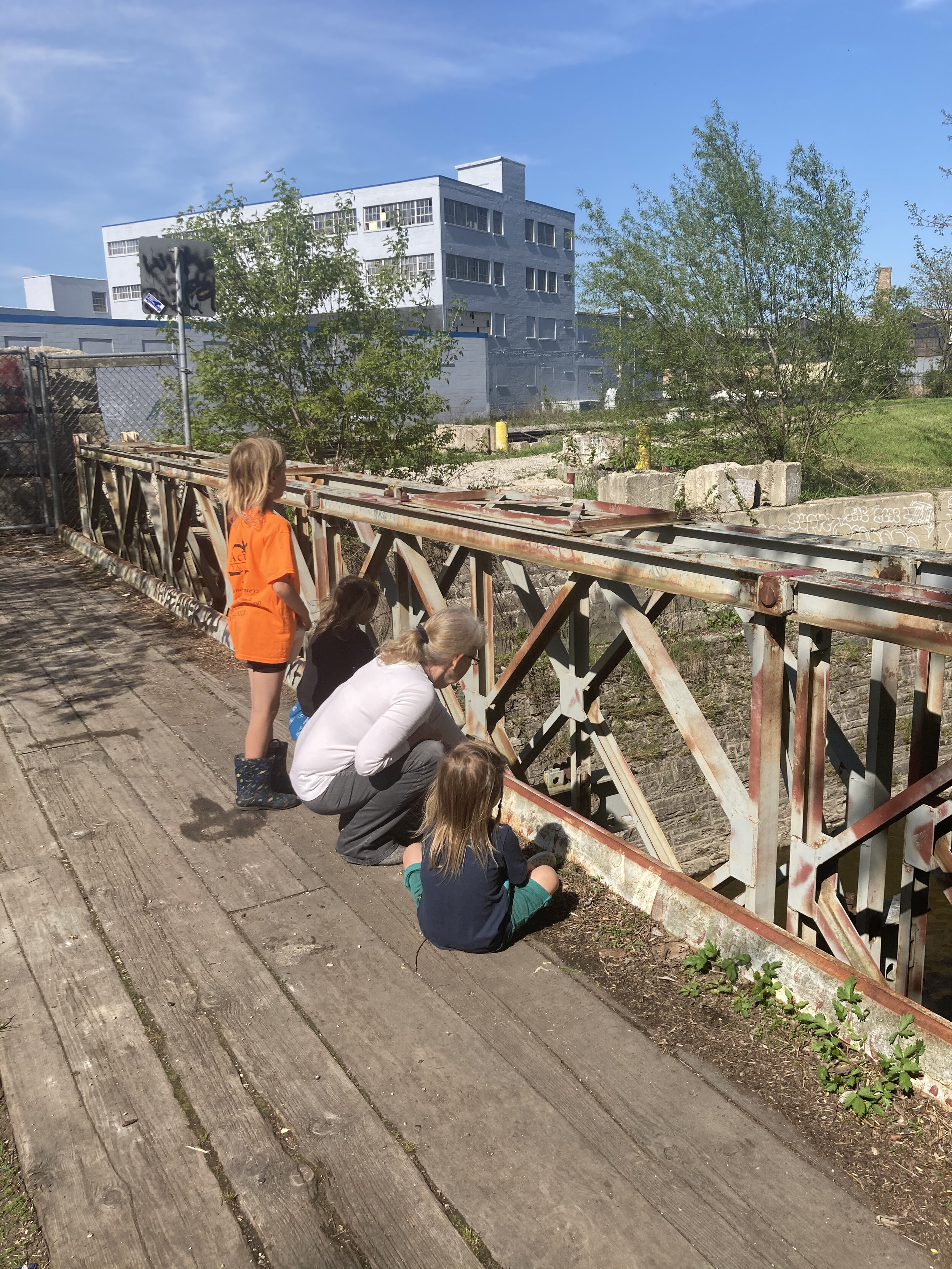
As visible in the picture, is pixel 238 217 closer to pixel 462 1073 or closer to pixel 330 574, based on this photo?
pixel 330 574

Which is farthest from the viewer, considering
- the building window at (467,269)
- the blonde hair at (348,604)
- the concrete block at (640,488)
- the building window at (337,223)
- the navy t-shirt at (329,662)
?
the building window at (467,269)

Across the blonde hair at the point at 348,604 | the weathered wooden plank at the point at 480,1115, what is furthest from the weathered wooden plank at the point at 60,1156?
the blonde hair at the point at 348,604

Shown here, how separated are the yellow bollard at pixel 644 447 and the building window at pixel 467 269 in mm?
37513

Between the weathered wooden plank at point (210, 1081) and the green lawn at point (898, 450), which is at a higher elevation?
the green lawn at point (898, 450)

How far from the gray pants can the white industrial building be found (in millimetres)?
43516

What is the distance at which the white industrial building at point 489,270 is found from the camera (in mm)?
50156

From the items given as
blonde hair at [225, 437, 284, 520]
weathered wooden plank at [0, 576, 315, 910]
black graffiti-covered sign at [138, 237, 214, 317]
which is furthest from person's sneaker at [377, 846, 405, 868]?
black graffiti-covered sign at [138, 237, 214, 317]

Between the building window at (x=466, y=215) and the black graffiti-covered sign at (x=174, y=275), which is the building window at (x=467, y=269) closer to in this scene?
the building window at (x=466, y=215)

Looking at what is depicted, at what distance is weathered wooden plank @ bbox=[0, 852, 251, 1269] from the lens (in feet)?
6.89

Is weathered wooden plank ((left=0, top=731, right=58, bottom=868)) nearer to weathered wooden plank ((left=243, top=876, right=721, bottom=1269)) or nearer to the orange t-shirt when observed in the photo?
the orange t-shirt

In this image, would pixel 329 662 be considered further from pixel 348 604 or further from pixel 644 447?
pixel 644 447

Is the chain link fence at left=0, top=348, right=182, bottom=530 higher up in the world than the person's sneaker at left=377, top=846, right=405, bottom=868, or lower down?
higher up

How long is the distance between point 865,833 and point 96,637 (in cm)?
634

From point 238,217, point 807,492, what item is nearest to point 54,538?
point 238,217
